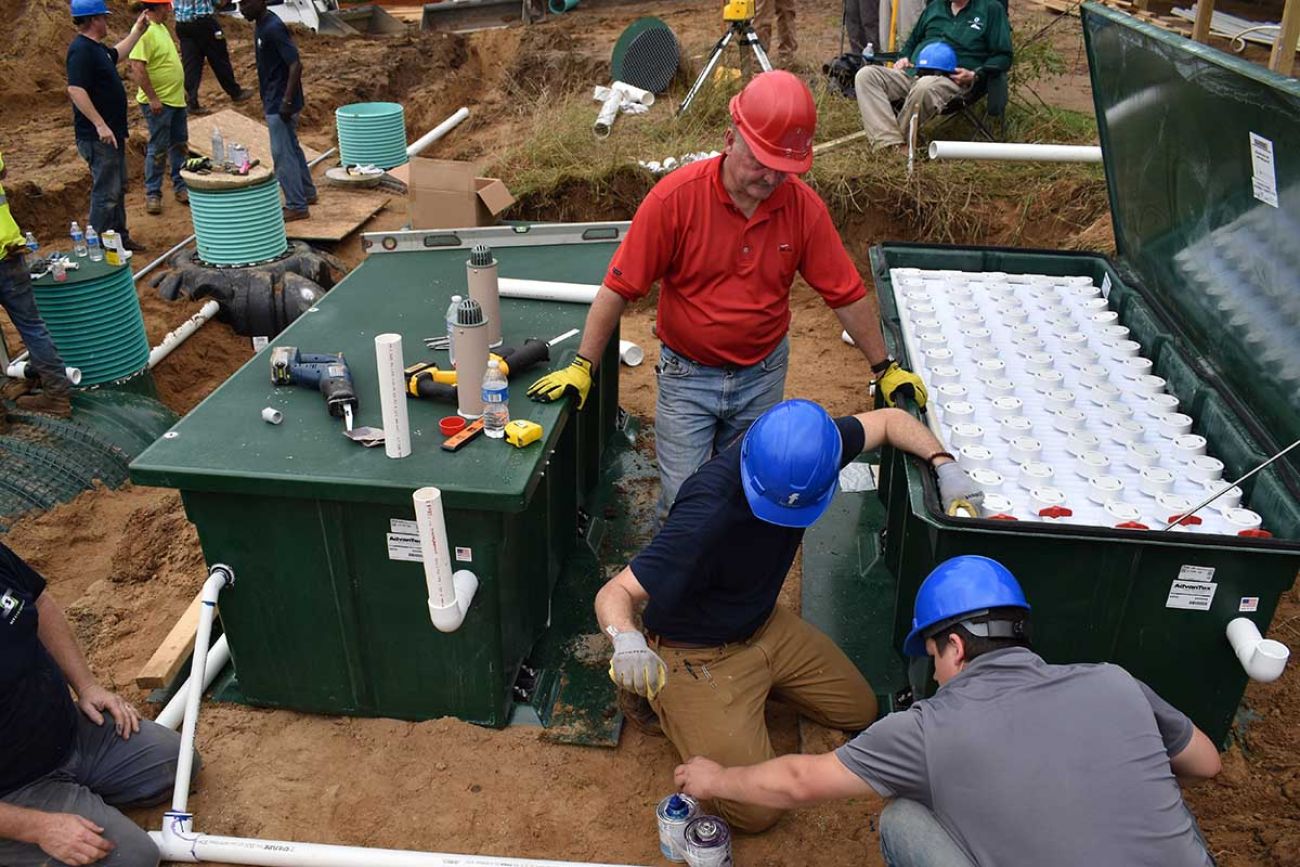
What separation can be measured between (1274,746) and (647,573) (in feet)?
8.42

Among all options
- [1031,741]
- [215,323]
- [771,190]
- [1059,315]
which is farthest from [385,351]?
[215,323]

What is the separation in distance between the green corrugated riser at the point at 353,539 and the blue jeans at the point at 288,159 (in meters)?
6.03

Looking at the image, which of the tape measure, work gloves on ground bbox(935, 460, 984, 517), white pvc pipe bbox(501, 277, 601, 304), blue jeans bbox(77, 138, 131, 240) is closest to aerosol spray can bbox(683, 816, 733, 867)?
work gloves on ground bbox(935, 460, 984, 517)

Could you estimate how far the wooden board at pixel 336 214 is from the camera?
30.2 feet

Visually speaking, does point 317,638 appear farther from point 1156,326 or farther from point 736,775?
point 1156,326

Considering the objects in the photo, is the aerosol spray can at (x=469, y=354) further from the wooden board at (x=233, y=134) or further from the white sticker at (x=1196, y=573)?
the wooden board at (x=233, y=134)

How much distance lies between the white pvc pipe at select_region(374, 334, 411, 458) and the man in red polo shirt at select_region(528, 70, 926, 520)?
569 mm

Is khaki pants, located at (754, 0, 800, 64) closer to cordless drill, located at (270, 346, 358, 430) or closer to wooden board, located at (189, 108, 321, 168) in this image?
wooden board, located at (189, 108, 321, 168)

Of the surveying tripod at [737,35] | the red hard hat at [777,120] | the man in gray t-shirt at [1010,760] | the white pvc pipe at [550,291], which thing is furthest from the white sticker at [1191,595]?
the surveying tripod at [737,35]

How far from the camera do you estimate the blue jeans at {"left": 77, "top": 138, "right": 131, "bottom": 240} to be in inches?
328

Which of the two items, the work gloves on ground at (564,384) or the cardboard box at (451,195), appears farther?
the cardboard box at (451,195)

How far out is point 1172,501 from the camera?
3246 millimetres

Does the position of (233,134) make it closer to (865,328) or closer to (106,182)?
(106,182)

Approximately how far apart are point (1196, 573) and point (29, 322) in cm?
612
